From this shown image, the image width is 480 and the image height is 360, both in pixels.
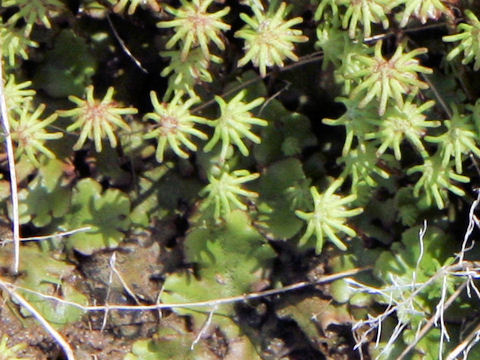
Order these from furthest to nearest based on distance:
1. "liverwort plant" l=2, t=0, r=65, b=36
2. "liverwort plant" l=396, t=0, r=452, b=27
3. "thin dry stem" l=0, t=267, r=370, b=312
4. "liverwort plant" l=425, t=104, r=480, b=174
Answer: "thin dry stem" l=0, t=267, r=370, b=312
"liverwort plant" l=2, t=0, r=65, b=36
"liverwort plant" l=425, t=104, r=480, b=174
"liverwort plant" l=396, t=0, r=452, b=27

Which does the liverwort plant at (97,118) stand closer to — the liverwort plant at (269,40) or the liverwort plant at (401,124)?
the liverwort plant at (269,40)

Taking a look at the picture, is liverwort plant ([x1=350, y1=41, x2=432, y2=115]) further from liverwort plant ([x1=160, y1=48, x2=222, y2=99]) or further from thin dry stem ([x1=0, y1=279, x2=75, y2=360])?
thin dry stem ([x1=0, y1=279, x2=75, y2=360])

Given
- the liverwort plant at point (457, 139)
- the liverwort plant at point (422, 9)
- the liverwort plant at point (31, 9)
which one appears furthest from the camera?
the liverwort plant at point (31, 9)

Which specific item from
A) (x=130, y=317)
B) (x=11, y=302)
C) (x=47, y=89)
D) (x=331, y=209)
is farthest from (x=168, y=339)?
(x=47, y=89)

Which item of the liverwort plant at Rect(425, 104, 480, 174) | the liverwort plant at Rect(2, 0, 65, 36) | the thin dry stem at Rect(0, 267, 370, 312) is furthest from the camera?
the thin dry stem at Rect(0, 267, 370, 312)

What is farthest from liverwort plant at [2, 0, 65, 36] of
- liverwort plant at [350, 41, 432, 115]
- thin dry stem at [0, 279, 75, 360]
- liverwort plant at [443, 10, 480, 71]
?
liverwort plant at [443, 10, 480, 71]

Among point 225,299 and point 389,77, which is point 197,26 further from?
point 225,299

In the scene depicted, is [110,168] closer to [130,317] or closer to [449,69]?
[130,317]

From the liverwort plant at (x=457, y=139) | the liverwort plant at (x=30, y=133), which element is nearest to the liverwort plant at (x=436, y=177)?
the liverwort plant at (x=457, y=139)
